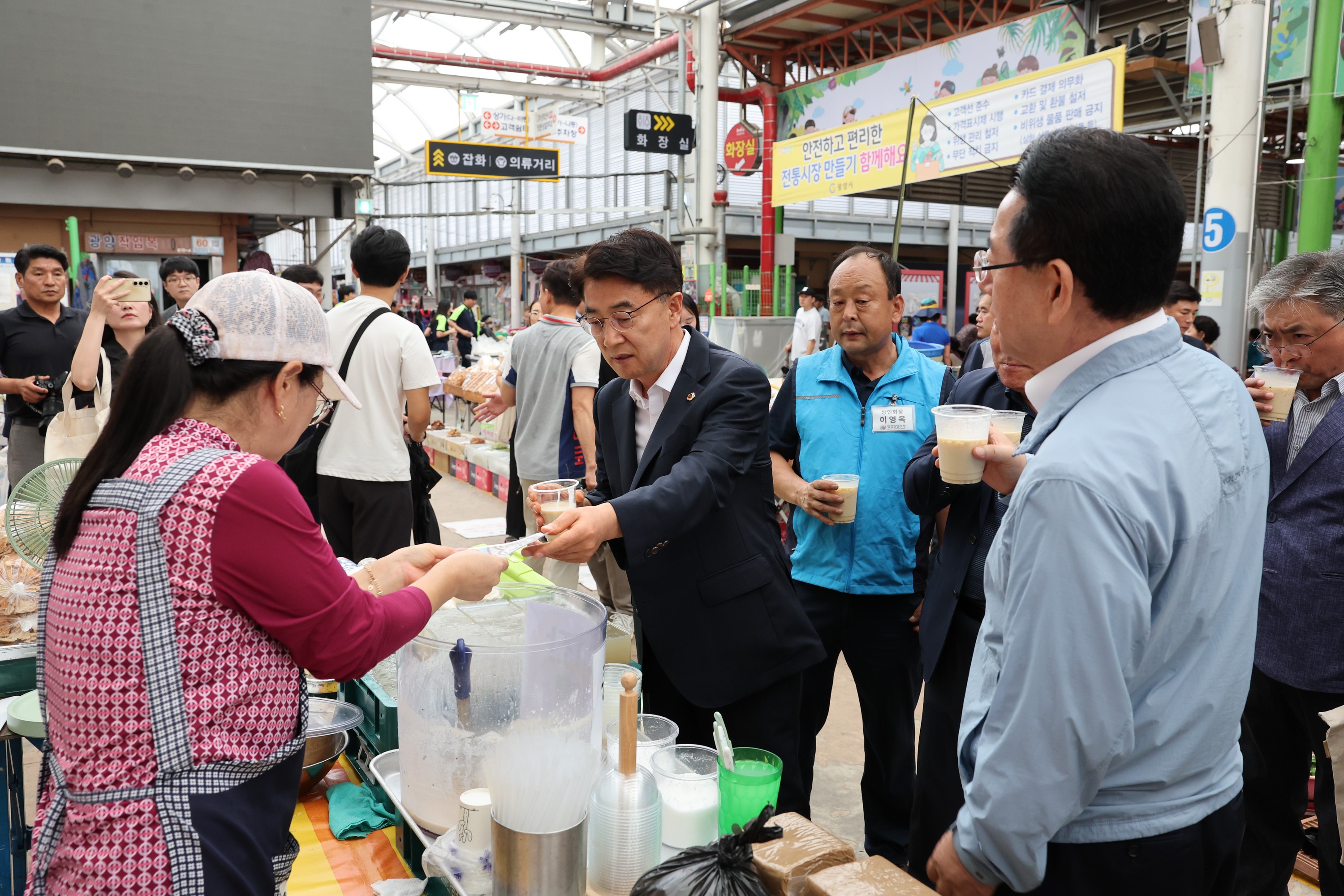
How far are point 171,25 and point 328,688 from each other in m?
11.4

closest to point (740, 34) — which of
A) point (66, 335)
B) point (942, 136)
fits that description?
point (942, 136)

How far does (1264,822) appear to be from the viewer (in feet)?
8.73

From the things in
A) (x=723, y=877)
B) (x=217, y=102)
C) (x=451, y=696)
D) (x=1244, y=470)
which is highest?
(x=217, y=102)

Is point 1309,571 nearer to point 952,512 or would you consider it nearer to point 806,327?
point 952,512

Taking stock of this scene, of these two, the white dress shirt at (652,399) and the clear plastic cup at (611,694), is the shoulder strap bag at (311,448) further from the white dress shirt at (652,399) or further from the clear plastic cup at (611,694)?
the clear plastic cup at (611,694)

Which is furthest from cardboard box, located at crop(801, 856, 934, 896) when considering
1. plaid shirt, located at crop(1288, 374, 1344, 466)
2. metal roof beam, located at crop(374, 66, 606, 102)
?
metal roof beam, located at crop(374, 66, 606, 102)

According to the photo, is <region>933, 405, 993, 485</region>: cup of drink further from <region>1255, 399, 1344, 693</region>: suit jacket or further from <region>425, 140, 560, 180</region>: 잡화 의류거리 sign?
<region>425, 140, 560, 180</region>: 잡화 의류거리 sign

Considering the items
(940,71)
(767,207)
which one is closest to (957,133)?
(940,71)

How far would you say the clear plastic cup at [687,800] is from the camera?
1626 millimetres

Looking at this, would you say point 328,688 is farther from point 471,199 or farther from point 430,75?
point 471,199

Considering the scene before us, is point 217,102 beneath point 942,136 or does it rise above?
above

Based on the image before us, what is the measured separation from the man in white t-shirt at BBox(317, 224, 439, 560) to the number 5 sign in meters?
5.81

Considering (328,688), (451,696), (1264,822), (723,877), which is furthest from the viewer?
(1264,822)

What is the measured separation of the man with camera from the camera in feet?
15.6
